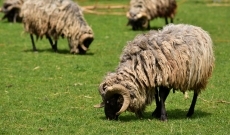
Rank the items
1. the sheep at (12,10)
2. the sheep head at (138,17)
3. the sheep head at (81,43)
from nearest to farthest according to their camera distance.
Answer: the sheep head at (81,43), the sheep head at (138,17), the sheep at (12,10)

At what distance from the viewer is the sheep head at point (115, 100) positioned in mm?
10555

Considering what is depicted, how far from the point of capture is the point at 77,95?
1359 cm

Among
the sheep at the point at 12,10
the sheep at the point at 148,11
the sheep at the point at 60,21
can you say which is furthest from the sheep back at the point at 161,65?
the sheep at the point at 12,10

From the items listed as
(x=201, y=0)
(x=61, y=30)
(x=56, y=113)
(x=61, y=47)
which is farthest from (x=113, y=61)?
(x=201, y=0)

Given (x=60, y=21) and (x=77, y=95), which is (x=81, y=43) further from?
(x=77, y=95)

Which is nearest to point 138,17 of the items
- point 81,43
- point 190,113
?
point 81,43

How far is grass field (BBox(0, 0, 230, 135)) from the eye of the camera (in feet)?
34.3

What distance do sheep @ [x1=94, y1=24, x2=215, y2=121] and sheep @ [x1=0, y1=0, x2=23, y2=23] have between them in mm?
19338

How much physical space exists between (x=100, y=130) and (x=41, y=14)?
1022 centimetres

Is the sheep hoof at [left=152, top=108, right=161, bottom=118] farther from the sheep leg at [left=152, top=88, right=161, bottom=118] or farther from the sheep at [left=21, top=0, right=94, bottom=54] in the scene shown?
the sheep at [left=21, top=0, right=94, bottom=54]

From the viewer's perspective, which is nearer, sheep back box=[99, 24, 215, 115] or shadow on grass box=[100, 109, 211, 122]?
sheep back box=[99, 24, 215, 115]

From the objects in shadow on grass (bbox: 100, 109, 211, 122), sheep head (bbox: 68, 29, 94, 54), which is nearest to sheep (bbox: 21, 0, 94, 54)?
sheep head (bbox: 68, 29, 94, 54)

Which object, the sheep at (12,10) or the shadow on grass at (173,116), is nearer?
the shadow on grass at (173,116)

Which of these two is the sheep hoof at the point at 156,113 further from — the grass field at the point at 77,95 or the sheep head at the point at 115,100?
the sheep head at the point at 115,100
